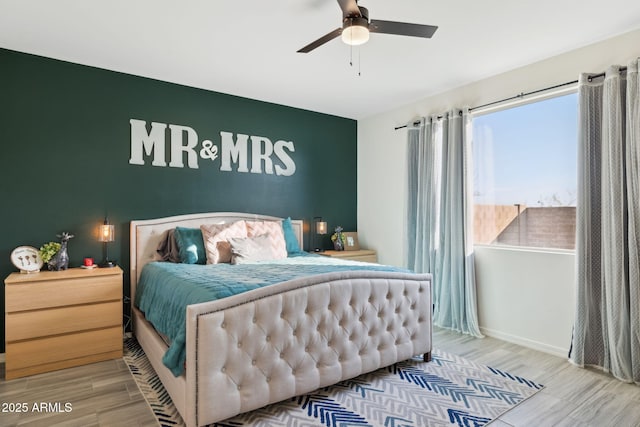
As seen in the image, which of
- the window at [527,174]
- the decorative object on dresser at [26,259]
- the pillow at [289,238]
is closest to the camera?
the decorative object on dresser at [26,259]

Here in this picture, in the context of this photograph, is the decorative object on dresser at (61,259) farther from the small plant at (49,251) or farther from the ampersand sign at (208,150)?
the ampersand sign at (208,150)

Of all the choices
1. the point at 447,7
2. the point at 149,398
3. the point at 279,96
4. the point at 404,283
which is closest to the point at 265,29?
the point at 447,7

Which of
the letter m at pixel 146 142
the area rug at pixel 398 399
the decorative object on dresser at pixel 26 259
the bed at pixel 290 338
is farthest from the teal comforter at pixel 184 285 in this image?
the letter m at pixel 146 142

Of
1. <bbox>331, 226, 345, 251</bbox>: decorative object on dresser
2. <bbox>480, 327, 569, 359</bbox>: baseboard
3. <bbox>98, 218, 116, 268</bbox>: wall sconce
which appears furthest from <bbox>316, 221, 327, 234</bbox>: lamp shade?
<bbox>98, 218, 116, 268</bbox>: wall sconce

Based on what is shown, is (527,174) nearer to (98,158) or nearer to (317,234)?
(317,234)

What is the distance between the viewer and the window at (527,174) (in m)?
3.14

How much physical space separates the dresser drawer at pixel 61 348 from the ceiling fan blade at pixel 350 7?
2.89 m

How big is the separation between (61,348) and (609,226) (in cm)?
414

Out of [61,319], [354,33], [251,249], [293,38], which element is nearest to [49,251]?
[61,319]

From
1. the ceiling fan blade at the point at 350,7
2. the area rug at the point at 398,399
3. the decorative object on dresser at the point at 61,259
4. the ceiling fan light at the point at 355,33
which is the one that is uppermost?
the ceiling fan blade at the point at 350,7

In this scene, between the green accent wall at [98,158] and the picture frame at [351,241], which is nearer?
the green accent wall at [98,158]

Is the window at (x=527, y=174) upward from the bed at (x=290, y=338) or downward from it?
upward

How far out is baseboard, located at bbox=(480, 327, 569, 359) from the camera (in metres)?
3.09

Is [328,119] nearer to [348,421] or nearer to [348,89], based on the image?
[348,89]
